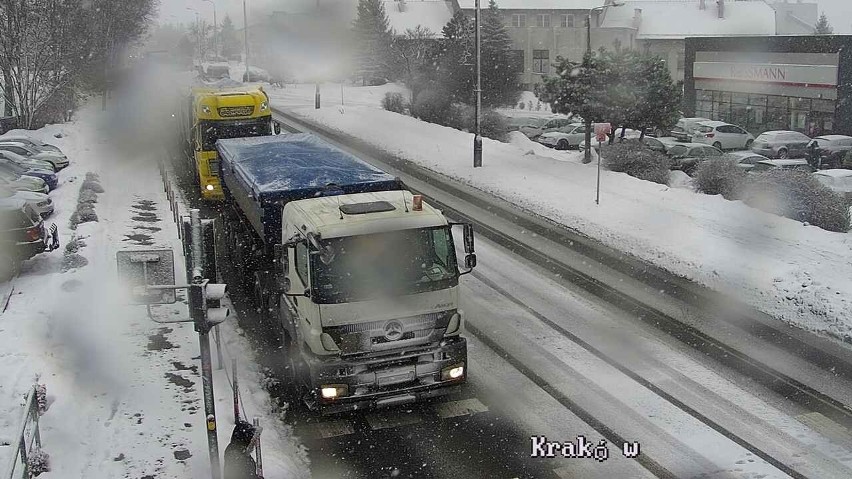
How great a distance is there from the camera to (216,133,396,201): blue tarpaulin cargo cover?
1328cm

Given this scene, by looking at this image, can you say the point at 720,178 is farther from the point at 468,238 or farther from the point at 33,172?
the point at 33,172

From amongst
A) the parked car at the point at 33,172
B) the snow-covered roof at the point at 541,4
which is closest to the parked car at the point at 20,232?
the parked car at the point at 33,172

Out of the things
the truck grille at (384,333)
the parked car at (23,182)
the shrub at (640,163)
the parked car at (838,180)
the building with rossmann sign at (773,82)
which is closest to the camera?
the truck grille at (384,333)

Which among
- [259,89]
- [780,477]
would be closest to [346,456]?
[780,477]

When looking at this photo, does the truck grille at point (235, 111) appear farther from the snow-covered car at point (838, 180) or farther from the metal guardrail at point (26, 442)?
the snow-covered car at point (838, 180)

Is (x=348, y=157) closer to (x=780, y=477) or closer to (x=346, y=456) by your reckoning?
(x=346, y=456)

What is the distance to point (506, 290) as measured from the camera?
53.2 feet

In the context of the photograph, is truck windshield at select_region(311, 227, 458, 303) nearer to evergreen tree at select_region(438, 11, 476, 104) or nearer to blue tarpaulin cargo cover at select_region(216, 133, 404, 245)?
blue tarpaulin cargo cover at select_region(216, 133, 404, 245)

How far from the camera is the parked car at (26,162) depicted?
86.0ft

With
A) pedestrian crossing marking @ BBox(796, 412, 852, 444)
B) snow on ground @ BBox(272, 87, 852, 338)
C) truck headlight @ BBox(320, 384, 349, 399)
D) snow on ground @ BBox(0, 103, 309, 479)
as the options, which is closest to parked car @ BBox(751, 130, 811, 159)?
snow on ground @ BBox(272, 87, 852, 338)

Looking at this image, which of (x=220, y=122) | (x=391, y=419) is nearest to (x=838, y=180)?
(x=220, y=122)

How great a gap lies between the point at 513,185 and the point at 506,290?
10731 millimetres

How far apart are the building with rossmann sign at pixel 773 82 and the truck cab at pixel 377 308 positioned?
129 ft

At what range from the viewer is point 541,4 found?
254ft
